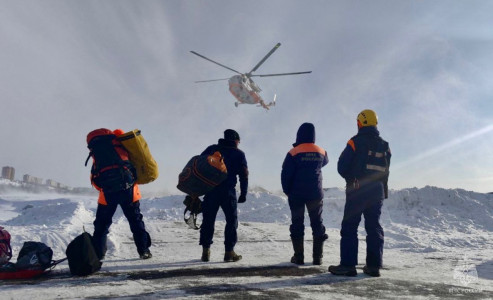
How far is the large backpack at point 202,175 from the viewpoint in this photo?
15.4 ft

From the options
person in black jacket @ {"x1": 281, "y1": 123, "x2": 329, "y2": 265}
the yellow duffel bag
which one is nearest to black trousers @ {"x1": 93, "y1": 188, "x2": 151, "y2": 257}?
the yellow duffel bag

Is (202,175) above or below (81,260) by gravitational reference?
above

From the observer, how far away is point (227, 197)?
488cm

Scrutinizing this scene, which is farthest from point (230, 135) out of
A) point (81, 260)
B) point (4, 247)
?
point (4, 247)

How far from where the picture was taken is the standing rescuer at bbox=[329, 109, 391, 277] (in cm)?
413

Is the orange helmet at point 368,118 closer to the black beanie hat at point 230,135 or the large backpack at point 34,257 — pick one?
the black beanie hat at point 230,135

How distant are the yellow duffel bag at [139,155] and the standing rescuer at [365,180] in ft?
8.16

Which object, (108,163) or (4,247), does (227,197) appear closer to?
(108,163)

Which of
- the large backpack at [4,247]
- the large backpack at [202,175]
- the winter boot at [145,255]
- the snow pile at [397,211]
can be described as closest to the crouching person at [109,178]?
the winter boot at [145,255]

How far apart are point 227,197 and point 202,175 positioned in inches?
20.0

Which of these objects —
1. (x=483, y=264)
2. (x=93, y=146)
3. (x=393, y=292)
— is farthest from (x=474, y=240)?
(x=93, y=146)

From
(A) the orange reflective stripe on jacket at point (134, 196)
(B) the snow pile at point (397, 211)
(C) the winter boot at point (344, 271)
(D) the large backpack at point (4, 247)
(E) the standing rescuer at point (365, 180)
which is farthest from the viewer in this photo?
(B) the snow pile at point (397, 211)

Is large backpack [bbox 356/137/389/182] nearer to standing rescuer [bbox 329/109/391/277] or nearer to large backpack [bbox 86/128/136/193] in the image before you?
standing rescuer [bbox 329/109/391/277]

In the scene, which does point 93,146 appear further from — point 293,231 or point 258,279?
point 293,231
